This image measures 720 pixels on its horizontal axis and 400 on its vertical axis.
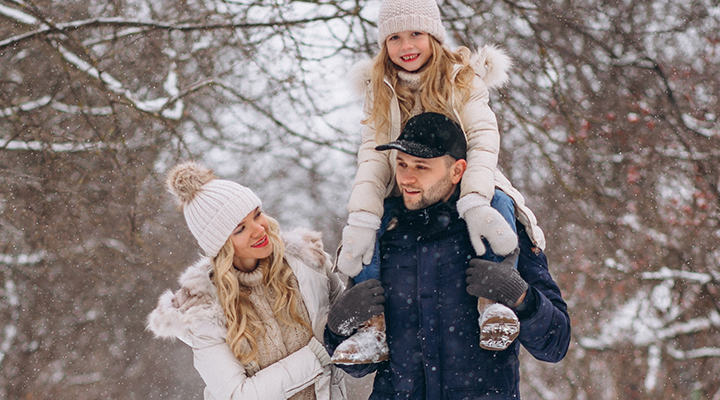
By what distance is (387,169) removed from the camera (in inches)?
78.5

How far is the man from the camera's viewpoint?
167 cm

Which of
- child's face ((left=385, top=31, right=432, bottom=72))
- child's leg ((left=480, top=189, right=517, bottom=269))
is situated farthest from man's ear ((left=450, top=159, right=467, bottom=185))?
child's face ((left=385, top=31, right=432, bottom=72))

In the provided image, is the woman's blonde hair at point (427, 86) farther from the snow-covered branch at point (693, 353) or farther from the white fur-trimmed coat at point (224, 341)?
the snow-covered branch at point (693, 353)

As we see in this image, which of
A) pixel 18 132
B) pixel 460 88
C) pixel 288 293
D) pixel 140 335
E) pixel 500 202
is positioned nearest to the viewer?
pixel 500 202

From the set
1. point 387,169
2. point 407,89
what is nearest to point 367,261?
point 387,169

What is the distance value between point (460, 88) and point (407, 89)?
20cm

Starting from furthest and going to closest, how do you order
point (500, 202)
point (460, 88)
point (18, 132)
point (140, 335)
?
point (140, 335), point (18, 132), point (460, 88), point (500, 202)

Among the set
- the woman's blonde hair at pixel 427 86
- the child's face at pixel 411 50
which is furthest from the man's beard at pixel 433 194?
the child's face at pixel 411 50

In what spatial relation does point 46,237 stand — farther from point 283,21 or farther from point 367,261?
point 367,261

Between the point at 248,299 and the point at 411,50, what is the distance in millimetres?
1170

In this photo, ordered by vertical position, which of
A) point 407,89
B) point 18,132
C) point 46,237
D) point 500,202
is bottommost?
point 46,237

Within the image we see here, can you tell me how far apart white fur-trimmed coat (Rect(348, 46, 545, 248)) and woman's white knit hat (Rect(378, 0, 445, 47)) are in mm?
188

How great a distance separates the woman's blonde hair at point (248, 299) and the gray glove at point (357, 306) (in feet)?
1.22

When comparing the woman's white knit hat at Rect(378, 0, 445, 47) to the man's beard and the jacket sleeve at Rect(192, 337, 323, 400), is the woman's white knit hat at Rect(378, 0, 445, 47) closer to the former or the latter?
the man's beard
